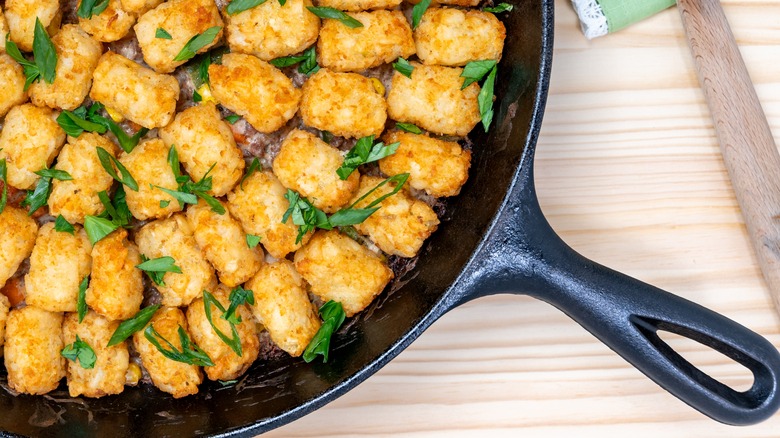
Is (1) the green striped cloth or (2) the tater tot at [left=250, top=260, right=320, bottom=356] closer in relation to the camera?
(2) the tater tot at [left=250, top=260, right=320, bottom=356]

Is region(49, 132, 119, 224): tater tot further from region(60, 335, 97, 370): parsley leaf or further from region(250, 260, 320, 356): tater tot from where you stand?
region(250, 260, 320, 356): tater tot

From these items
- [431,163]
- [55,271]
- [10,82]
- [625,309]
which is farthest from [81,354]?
[625,309]

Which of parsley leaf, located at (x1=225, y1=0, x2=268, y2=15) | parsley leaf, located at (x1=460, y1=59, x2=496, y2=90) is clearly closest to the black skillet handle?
parsley leaf, located at (x1=460, y1=59, x2=496, y2=90)

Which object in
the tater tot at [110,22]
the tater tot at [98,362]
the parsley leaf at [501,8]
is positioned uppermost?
the parsley leaf at [501,8]

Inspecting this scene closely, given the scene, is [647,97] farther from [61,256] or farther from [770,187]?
[61,256]

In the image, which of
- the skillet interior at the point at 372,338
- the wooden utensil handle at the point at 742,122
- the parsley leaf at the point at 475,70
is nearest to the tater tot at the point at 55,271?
the skillet interior at the point at 372,338

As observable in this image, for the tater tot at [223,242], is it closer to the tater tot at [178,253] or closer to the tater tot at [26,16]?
the tater tot at [178,253]
